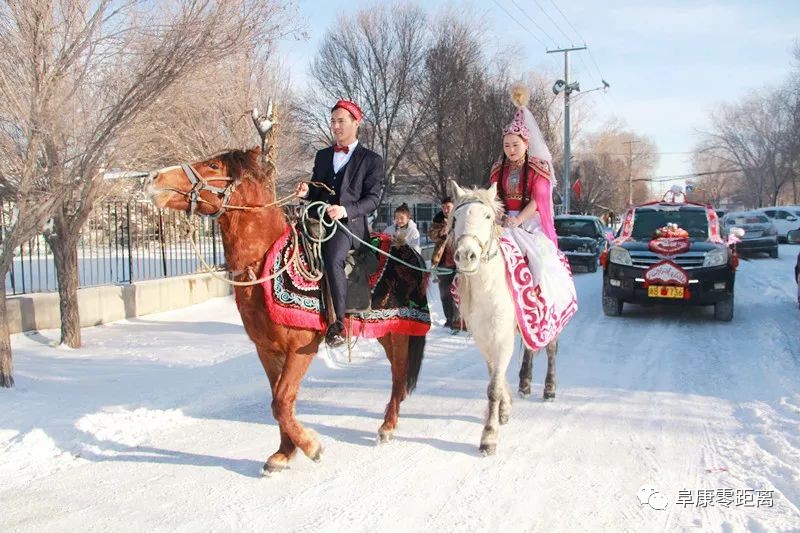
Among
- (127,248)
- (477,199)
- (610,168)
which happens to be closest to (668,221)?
(477,199)

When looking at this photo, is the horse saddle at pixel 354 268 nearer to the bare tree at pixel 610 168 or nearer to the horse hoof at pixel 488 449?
the horse hoof at pixel 488 449

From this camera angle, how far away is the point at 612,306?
442 inches

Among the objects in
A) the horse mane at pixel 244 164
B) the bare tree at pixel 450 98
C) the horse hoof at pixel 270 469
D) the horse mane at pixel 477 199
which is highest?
the bare tree at pixel 450 98

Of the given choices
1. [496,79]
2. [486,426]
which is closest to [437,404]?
[486,426]

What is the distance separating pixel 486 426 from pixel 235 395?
117 inches

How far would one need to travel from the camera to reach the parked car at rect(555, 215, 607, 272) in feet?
62.8

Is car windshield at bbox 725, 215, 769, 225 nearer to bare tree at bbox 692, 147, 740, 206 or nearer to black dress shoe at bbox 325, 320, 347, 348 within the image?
black dress shoe at bbox 325, 320, 347, 348

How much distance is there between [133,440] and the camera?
5.38 meters

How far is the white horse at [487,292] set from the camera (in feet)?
15.3

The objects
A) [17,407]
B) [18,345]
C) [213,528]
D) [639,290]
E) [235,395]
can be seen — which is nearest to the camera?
[213,528]

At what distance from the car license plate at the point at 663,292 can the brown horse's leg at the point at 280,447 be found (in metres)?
7.55

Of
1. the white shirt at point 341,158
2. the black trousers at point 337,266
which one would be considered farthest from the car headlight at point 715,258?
the black trousers at point 337,266

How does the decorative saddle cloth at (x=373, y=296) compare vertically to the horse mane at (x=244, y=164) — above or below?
below

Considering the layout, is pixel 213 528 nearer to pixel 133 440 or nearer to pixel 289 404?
pixel 289 404
